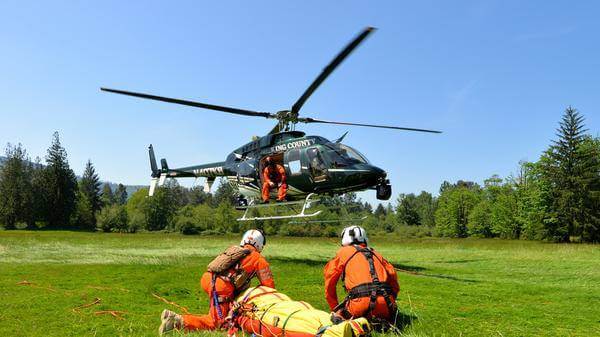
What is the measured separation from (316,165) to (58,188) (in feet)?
275

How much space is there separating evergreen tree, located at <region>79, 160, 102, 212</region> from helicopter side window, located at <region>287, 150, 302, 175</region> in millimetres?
95398

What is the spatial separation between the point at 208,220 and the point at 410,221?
2447 inches

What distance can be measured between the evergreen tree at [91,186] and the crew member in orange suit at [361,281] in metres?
106

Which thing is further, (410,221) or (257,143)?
(410,221)

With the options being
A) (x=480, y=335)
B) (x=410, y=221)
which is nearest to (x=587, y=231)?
(x=480, y=335)

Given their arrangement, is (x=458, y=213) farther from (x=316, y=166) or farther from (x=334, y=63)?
(x=334, y=63)

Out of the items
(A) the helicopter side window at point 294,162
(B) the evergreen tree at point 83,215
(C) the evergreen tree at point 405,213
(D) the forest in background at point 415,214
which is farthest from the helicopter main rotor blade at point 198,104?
(C) the evergreen tree at point 405,213

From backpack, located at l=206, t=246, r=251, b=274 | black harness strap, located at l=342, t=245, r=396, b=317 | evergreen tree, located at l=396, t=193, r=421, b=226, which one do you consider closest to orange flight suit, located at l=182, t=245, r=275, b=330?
backpack, located at l=206, t=246, r=251, b=274

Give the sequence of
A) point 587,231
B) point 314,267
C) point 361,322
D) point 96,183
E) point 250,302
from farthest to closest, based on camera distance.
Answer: point 96,183 < point 587,231 < point 314,267 < point 250,302 < point 361,322

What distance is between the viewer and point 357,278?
6.53m

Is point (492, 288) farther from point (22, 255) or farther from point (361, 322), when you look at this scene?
point (22, 255)

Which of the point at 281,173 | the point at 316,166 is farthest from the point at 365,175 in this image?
the point at 281,173

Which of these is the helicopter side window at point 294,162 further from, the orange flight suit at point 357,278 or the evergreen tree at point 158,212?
the evergreen tree at point 158,212

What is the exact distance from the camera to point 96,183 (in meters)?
116
